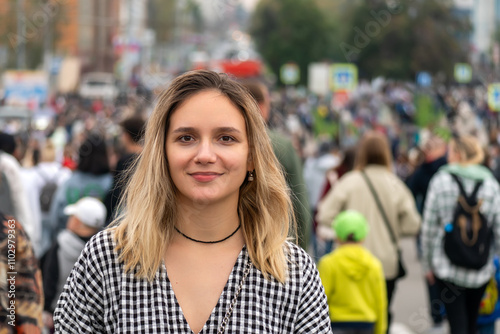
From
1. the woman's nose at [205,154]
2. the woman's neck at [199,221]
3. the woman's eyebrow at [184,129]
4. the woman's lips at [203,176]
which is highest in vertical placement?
the woman's eyebrow at [184,129]

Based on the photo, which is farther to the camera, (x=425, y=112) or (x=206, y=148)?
(x=425, y=112)

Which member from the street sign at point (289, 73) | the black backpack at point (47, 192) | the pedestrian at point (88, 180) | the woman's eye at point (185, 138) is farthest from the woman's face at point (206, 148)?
the street sign at point (289, 73)

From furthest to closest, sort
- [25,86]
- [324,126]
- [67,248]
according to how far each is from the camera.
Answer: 1. [324,126]
2. [25,86]
3. [67,248]

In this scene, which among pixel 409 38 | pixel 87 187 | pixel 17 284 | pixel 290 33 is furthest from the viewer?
pixel 290 33

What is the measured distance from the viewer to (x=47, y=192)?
928 centimetres

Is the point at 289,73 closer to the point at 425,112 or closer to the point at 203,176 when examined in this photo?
the point at 425,112

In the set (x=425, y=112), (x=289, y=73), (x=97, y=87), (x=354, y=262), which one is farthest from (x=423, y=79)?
(x=354, y=262)

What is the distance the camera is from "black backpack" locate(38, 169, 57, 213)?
361 inches

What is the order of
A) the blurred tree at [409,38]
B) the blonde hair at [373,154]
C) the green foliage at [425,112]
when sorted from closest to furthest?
the blonde hair at [373,154] → the green foliage at [425,112] → the blurred tree at [409,38]

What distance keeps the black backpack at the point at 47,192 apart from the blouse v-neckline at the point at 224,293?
6.90 metres

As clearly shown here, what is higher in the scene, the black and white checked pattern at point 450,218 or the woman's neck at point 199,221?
the woman's neck at point 199,221

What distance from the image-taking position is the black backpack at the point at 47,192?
9.18 meters

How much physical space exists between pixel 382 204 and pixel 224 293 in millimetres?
4957

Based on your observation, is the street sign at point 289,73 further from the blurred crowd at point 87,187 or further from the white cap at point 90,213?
the white cap at point 90,213
